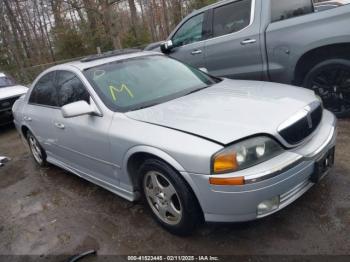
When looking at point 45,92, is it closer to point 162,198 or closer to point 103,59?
point 103,59

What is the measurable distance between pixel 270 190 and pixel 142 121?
1.18 m

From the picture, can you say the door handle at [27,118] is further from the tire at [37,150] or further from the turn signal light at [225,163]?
the turn signal light at [225,163]

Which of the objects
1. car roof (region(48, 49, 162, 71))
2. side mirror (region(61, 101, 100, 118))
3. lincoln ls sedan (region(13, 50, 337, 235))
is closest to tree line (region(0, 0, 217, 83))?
car roof (region(48, 49, 162, 71))

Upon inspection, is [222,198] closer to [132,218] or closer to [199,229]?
[199,229]

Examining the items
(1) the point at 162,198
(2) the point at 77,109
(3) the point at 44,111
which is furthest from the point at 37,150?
(1) the point at 162,198

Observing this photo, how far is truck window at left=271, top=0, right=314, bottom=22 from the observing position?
202 inches

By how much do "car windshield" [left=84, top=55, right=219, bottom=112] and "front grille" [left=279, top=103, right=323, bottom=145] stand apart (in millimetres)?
1176

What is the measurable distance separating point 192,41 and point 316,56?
225 centimetres

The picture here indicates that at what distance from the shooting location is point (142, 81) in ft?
11.9

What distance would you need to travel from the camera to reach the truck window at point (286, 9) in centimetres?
513

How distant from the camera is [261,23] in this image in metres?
5.14

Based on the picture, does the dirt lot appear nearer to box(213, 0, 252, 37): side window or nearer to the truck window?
the truck window

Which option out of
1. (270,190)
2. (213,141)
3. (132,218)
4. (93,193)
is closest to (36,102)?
(93,193)

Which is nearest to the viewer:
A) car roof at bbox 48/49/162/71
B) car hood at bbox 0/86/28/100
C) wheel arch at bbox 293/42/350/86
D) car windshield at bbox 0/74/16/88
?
car roof at bbox 48/49/162/71
